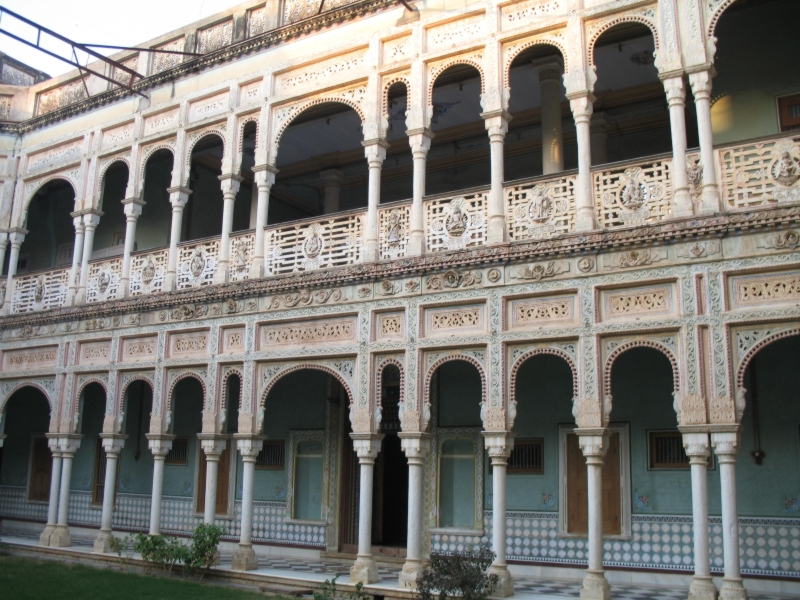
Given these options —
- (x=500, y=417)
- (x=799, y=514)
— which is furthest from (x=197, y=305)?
(x=799, y=514)

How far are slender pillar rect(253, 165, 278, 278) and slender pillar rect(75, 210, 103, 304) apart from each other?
449cm

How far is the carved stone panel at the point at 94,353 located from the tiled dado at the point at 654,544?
7186 millimetres

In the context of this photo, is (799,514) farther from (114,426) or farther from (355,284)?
(114,426)

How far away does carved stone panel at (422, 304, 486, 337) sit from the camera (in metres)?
11.7

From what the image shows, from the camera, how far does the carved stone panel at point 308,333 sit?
1288cm

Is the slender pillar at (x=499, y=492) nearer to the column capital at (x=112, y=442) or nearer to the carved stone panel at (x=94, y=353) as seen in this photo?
the column capital at (x=112, y=442)

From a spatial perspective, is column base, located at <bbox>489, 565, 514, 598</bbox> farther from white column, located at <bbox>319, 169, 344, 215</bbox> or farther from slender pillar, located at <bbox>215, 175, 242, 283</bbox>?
white column, located at <bbox>319, 169, 344, 215</bbox>

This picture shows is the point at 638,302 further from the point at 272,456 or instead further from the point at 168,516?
the point at 168,516

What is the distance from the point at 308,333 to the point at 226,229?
2822 mm

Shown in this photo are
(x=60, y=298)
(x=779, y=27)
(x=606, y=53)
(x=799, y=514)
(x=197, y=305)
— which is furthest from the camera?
(x=60, y=298)

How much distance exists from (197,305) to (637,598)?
Result: 8.58 metres

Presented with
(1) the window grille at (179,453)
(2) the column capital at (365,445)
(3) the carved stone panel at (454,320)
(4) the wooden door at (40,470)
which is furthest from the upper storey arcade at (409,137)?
(4) the wooden door at (40,470)

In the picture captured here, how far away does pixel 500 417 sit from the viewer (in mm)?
11125

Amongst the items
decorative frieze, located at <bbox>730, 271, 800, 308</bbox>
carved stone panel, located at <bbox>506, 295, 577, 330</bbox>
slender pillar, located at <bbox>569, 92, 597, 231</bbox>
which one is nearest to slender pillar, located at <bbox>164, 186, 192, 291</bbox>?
carved stone panel, located at <bbox>506, 295, 577, 330</bbox>
